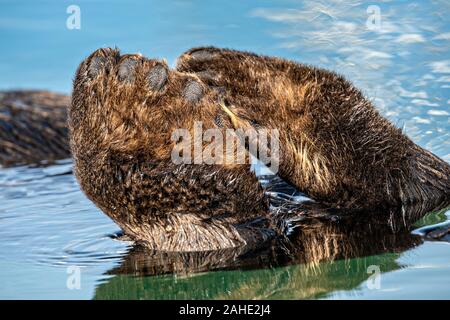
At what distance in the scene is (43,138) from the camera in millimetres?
7871

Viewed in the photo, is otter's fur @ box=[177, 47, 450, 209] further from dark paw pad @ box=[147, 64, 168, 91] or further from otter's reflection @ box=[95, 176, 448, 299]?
dark paw pad @ box=[147, 64, 168, 91]

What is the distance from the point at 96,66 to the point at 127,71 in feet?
0.52

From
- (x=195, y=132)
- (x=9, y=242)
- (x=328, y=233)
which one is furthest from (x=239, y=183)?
(x=9, y=242)

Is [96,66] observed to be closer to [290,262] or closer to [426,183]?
[290,262]

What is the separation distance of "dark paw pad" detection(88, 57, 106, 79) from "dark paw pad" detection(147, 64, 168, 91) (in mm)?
239

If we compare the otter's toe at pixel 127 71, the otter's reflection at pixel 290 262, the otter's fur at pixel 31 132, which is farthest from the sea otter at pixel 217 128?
the otter's fur at pixel 31 132

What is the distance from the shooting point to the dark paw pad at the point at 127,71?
3725 mm

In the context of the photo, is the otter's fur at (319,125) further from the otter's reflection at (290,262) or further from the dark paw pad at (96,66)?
the dark paw pad at (96,66)

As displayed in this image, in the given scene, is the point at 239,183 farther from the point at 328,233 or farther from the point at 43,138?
the point at 43,138

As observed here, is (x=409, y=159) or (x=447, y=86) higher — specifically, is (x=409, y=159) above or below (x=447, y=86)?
below

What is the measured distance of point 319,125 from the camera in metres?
4.05

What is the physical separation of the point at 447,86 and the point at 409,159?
6.79 feet

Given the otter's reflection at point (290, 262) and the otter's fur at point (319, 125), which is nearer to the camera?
the otter's reflection at point (290, 262)

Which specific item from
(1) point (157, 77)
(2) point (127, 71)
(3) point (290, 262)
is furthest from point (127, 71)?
(3) point (290, 262)
